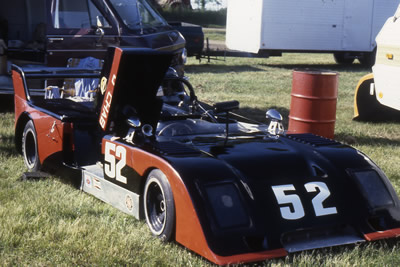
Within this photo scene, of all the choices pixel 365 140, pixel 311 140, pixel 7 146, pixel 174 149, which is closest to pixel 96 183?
pixel 174 149

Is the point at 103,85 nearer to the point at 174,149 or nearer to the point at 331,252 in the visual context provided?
the point at 174,149

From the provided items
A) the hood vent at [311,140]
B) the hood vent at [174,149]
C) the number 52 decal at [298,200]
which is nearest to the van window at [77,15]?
the hood vent at [311,140]

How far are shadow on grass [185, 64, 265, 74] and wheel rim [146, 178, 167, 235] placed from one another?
12.5 m

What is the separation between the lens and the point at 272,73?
17.0 m

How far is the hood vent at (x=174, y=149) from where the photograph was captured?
416cm

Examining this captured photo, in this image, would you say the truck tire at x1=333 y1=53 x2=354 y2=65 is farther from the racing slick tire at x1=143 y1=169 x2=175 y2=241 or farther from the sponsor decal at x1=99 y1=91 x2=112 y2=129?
the racing slick tire at x1=143 y1=169 x2=175 y2=241

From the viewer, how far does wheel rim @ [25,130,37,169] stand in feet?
19.5

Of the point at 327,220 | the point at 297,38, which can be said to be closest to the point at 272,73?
the point at 297,38

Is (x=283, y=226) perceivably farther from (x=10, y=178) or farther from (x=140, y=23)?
(x=140, y=23)

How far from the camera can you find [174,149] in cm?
424

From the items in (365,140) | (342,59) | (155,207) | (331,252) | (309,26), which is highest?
(309,26)

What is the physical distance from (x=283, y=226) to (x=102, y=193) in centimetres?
167

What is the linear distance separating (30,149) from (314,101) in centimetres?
330

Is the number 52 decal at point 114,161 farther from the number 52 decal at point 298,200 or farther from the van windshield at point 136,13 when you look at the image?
the van windshield at point 136,13
